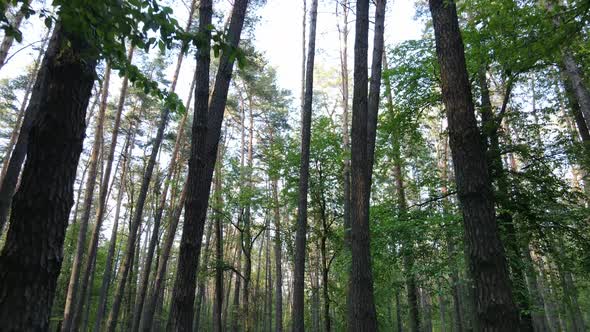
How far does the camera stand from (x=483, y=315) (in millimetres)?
3121

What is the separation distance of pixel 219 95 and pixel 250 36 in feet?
33.3

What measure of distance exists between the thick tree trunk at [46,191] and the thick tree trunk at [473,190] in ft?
10.4

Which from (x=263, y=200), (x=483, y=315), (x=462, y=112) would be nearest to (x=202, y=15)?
(x=462, y=112)

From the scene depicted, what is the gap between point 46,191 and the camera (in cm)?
225

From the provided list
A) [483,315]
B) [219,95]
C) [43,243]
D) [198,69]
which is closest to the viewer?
[43,243]

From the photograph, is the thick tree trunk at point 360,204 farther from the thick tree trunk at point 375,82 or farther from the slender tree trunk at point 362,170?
the thick tree trunk at point 375,82

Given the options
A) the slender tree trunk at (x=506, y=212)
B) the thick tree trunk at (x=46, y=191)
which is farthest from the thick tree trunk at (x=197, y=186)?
the slender tree trunk at (x=506, y=212)

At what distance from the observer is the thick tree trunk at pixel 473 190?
3.10m

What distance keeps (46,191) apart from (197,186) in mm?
2138

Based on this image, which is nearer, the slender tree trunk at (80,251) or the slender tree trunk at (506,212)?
the slender tree trunk at (506,212)

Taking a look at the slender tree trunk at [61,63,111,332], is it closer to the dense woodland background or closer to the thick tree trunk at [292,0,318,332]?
A: the dense woodland background

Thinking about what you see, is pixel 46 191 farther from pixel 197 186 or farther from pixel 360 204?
pixel 360 204

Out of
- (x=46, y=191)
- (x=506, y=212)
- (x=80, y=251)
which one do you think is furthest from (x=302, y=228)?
(x=80, y=251)

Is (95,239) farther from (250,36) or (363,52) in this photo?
(363,52)
